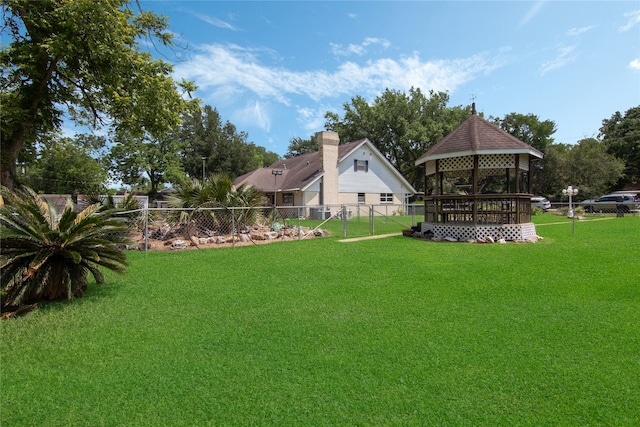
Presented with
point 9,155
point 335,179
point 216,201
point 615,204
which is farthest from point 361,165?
point 9,155

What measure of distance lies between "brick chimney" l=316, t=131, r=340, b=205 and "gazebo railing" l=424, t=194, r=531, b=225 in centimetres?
1181

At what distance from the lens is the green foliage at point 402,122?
37406mm

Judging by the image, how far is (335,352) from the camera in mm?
3721

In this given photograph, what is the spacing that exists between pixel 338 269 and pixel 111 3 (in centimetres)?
1008

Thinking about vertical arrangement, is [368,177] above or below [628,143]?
below

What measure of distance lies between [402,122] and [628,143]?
31.9m

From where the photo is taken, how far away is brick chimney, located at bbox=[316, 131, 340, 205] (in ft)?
83.7

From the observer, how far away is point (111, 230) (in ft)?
18.6

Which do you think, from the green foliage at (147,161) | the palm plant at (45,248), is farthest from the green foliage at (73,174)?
the palm plant at (45,248)

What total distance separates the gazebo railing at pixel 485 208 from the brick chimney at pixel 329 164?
38.7 ft

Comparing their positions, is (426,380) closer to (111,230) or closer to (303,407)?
(303,407)

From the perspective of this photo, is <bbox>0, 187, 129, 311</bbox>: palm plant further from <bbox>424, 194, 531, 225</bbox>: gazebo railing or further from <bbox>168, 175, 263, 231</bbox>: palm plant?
<bbox>424, 194, 531, 225</bbox>: gazebo railing

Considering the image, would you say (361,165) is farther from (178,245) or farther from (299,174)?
(178,245)

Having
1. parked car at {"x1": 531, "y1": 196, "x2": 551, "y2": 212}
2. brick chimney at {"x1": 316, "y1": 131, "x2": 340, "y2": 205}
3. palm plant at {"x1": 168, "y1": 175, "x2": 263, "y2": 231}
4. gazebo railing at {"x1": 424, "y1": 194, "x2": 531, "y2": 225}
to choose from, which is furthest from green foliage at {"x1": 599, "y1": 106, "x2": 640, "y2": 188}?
palm plant at {"x1": 168, "y1": 175, "x2": 263, "y2": 231}
